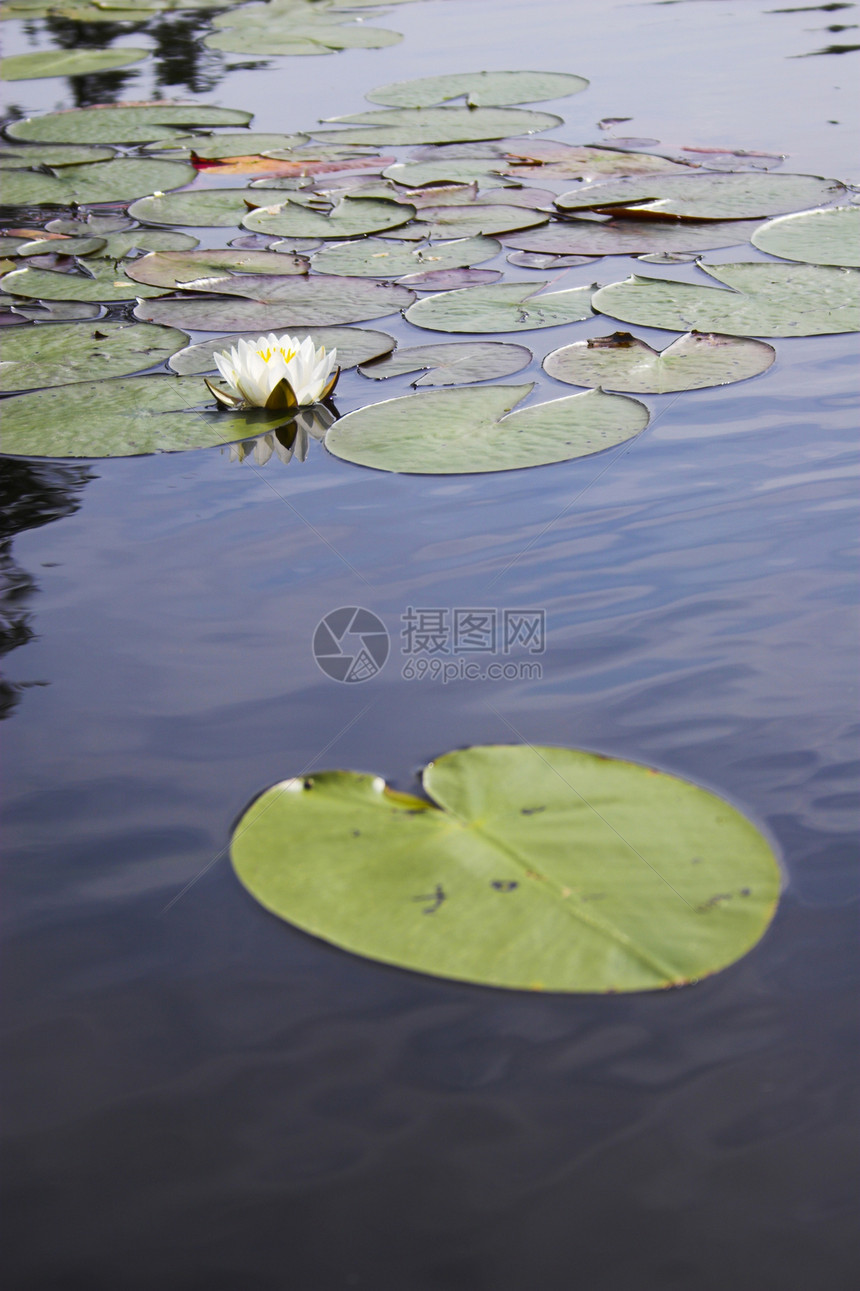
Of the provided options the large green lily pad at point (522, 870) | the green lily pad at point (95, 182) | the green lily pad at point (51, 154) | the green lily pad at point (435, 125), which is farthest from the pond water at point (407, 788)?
the green lily pad at point (51, 154)

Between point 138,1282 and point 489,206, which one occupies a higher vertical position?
point 489,206

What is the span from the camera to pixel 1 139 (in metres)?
4.70

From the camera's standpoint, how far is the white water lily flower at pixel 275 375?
2217mm

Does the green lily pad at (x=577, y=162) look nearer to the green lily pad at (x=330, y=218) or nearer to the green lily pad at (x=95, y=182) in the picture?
the green lily pad at (x=330, y=218)

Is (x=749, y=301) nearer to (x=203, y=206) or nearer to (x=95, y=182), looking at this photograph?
(x=203, y=206)

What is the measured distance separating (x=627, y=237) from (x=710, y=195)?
46 centimetres

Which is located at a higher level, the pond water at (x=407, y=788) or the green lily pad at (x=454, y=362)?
the green lily pad at (x=454, y=362)

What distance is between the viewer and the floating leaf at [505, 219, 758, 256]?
9.98 ft

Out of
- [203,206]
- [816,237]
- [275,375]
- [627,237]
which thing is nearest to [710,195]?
[627,237]

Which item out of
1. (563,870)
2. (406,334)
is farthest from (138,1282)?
(406,334)

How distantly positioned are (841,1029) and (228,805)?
28.6 inches

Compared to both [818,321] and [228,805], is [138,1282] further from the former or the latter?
[818,321]

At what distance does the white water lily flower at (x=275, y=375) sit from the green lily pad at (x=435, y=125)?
253 cm

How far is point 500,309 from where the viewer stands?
2682 mm
